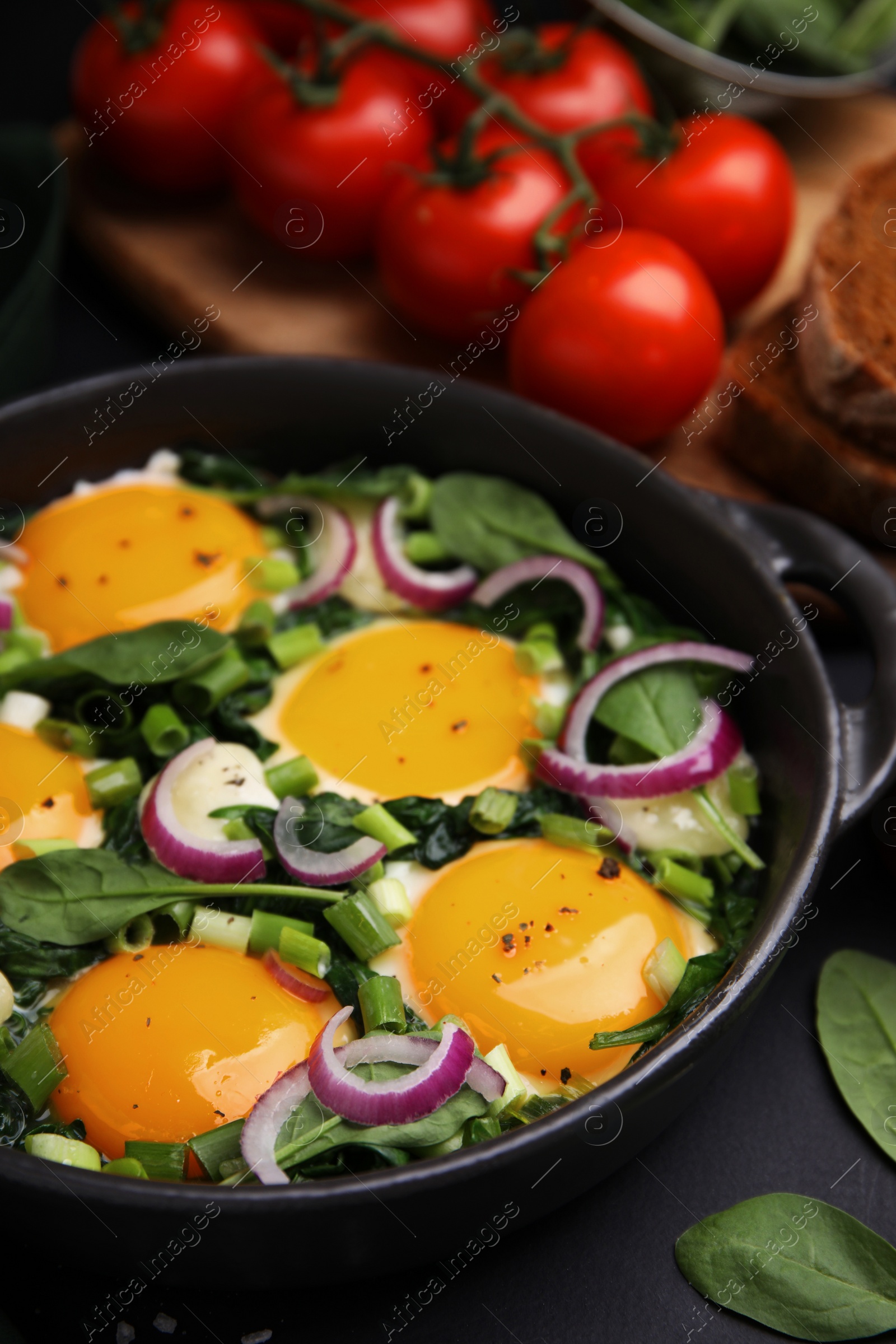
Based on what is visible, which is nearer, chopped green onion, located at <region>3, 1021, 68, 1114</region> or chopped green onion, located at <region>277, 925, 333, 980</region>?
chopped green onion, located at <region>3, 1021, 68, 1114</region>

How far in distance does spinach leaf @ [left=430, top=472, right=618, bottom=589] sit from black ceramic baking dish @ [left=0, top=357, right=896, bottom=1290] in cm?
7

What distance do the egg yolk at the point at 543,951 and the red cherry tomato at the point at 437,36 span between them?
10.00ft

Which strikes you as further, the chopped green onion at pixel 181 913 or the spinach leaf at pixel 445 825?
the spinach leaf at pixel 445 825

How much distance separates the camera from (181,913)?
95.4 inches

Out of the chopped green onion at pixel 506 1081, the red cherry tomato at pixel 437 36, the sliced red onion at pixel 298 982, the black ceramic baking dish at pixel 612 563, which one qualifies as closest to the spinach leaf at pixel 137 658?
the black ceramic baking dish at pixel 612 563

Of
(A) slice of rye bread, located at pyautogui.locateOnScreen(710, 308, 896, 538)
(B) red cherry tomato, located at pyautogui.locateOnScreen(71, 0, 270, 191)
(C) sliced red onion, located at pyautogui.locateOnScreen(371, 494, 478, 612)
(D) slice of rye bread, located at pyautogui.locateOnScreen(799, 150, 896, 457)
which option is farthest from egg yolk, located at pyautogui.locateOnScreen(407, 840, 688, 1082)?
(B) red cherry tomato, located at pyautogui.locateOnScreen(71, 0, 270, 191)

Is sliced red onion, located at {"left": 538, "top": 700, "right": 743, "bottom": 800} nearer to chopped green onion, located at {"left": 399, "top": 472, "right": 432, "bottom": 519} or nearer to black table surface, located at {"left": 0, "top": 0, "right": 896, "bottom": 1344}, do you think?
black table surface, located at {"left": 0, "top": 0, "right": 896, "bottom": 1344}

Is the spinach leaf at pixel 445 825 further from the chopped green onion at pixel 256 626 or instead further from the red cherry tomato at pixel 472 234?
the red cherry tomato at pixel 472 234

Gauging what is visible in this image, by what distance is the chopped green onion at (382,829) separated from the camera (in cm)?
251

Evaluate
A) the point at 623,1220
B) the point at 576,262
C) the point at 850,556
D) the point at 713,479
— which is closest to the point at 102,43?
the point at 576,262

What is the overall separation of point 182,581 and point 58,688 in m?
0.43

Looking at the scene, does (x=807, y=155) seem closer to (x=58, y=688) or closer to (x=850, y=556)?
(x=850, y=556)

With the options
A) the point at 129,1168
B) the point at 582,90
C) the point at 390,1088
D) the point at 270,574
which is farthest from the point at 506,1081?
the point at 582,90

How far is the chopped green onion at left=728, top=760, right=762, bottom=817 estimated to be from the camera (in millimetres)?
2650
